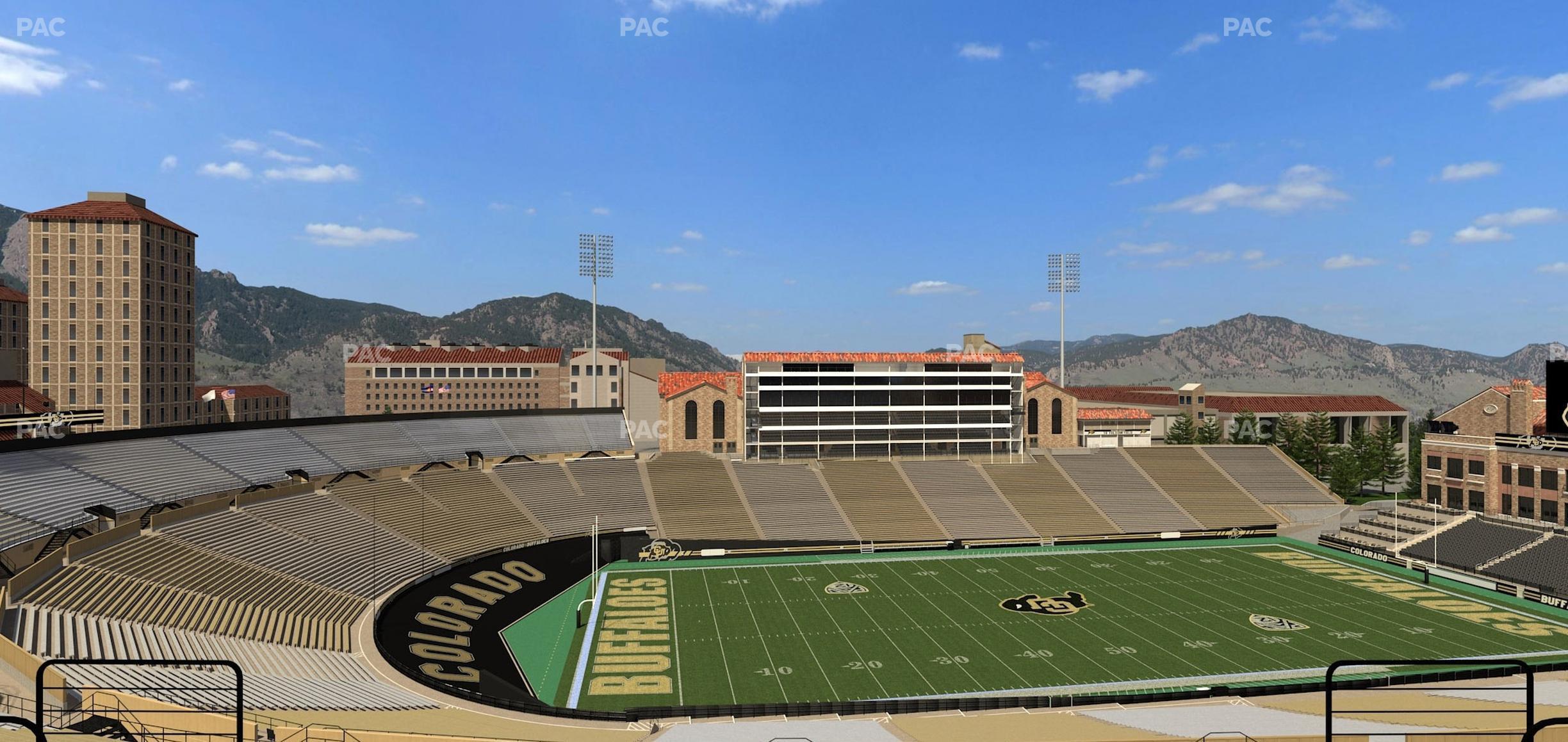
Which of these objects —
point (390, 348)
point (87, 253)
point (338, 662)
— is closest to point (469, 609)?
point (338, 662)

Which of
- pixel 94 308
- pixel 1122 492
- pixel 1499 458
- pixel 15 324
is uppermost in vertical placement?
pixel 94 308

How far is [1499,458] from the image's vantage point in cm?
5472

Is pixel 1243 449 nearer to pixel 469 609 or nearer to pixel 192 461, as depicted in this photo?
pixel 469 609

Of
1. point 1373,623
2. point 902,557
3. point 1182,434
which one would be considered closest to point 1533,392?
point 1373,623

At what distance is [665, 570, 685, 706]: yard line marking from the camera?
29.5 metres

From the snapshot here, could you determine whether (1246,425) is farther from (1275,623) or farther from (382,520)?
(382,520)

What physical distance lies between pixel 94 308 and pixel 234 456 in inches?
2117

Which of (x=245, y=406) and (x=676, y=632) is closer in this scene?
(x=676, y=632)

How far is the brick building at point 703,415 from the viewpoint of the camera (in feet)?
211

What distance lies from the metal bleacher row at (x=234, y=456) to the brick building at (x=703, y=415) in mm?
3802

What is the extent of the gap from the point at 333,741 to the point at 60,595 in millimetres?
16572

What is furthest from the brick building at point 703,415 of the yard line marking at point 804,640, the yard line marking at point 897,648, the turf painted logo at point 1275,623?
the turf painted logo at point 1275,623

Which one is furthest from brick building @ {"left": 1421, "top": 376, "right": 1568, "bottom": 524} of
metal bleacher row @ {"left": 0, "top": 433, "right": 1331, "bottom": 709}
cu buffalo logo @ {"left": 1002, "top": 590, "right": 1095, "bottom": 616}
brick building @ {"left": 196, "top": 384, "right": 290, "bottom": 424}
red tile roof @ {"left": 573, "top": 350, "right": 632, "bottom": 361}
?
brick building @ {"left": 196, "top": 384, "right": 290, "bottom": 424}

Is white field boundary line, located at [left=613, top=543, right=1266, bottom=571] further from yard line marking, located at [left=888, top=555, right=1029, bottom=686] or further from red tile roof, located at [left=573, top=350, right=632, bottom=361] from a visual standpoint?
Answer: red tile roof, located at [left=573, top=350, right=632, bottom=361]
